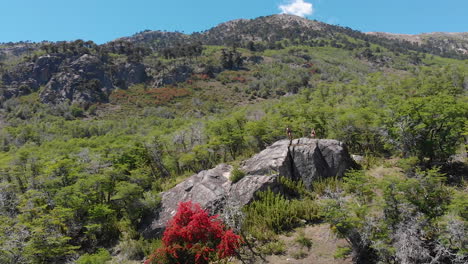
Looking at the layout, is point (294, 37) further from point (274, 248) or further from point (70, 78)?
point (274, 248)

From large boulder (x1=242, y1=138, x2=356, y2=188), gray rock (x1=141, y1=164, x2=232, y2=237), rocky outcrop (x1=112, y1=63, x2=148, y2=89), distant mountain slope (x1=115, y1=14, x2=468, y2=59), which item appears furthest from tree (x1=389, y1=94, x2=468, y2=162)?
distant mountain slope (x1=115, y1=14, x2=468, y2=59)

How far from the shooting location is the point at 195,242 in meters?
9.87

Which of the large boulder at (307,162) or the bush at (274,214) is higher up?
the large boulder at (307,162)

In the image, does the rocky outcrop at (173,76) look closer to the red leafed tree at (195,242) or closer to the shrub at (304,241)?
the red leafed tree at (195,242)

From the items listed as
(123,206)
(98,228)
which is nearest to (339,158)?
(123,206)

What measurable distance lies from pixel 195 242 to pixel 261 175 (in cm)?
512

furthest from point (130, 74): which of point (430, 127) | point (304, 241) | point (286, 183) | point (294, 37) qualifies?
point (294, 37)

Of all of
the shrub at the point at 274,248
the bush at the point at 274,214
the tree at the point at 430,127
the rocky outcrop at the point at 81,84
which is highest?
the rocky outcrop at the point at 81,84

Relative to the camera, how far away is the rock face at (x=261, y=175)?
12867 mm

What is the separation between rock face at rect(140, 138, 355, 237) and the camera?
12.9 m

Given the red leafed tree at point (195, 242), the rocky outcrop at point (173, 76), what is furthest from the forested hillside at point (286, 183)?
the rocky outcrop at point (173, 76)

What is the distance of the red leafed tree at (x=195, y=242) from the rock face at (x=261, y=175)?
7.83 feet

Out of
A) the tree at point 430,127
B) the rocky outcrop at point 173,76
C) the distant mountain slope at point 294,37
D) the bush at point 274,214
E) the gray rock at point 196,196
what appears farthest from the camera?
the distant mountain slope at point 294,37

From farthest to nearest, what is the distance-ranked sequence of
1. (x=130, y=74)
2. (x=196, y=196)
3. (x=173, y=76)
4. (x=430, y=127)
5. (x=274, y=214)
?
(x=130, y=74) < (x=173, y=76) < (x=430, y=127) < (x=196, y=196) < (x=274, y=214)
